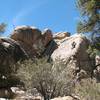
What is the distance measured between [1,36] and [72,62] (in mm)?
7773

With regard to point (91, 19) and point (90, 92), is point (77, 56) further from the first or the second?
point (90, 92)

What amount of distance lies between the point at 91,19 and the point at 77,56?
335 inches

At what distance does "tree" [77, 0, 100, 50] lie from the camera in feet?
82.7

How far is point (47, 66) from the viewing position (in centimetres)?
2355

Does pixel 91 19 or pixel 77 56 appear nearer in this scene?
pixel 91 19

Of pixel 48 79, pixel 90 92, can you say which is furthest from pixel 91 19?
pixel 90 92

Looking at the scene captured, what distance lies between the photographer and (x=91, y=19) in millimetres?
26156

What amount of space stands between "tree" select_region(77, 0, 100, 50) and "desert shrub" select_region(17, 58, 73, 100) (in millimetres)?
4273

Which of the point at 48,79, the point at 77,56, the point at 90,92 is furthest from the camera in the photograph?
the point at 77,56

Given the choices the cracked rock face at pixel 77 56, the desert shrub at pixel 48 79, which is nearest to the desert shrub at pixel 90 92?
the desert shrub at pixel 48 79

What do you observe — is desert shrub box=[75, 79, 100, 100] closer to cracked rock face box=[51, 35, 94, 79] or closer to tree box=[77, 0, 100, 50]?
tree box=[77, 0, 100, 50]

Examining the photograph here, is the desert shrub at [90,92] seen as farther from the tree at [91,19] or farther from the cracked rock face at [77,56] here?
the cracked rock face at [77,56]

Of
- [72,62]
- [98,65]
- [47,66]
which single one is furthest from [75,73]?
[47,66]

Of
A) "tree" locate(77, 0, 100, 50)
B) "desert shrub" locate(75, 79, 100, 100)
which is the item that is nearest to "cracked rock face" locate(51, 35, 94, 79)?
"tree" locate(77, 0, 100, 50)
